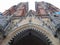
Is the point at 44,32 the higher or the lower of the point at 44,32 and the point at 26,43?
the higher

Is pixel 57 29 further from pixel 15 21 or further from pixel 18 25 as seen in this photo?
pixel 15 21

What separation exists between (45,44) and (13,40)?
3078 mm

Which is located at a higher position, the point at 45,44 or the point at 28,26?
the point at 28,26

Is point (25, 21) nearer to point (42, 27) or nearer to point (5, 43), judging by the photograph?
point (42, 27)

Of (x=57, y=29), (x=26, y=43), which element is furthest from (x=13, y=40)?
(x=57, y=29)

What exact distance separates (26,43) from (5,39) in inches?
113

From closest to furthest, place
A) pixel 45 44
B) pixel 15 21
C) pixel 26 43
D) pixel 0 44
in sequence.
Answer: pixel 0 44
pixel 45 44
pixel 26 43
pixel 15 21

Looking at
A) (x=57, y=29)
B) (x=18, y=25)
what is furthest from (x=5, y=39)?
(x=57, y=29)

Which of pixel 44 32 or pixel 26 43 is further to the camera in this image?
pixel 26 43

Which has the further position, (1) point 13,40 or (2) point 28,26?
(2) point 28,26

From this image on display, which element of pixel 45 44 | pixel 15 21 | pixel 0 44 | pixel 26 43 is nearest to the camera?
pixel 0 44

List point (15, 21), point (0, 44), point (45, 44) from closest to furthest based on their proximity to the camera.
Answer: point (0, 44) → point (45, 44) → point (15, 21)

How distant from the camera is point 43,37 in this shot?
61.9ft

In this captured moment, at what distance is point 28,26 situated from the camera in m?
20.0
